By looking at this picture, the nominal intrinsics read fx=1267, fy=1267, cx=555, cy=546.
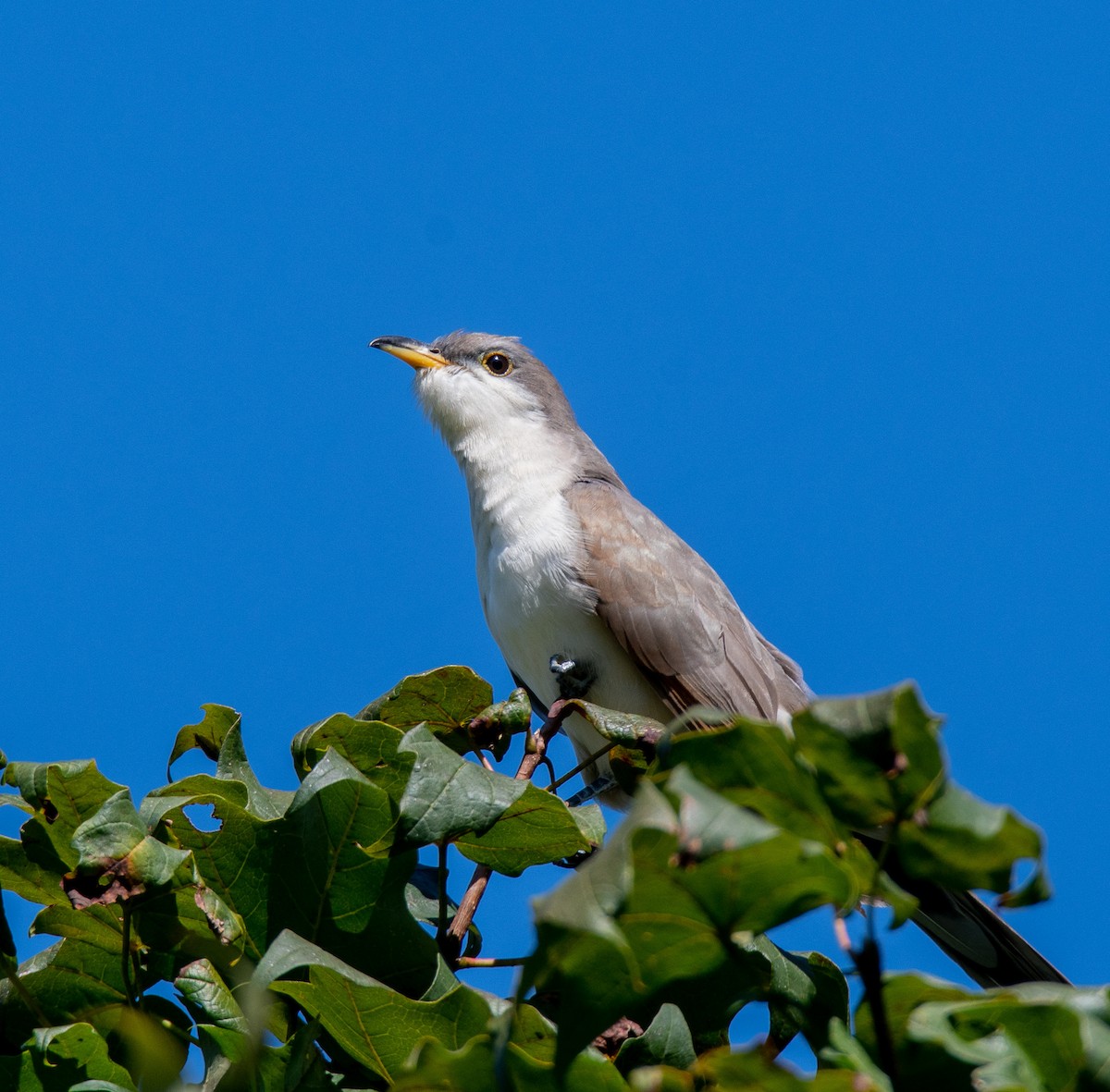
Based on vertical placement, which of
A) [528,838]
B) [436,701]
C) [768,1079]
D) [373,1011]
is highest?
[436,701]

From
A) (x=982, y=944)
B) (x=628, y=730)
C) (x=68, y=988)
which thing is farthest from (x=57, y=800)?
(x=982, y=944)

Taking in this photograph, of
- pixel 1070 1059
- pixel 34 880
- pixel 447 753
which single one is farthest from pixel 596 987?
pixel 34 880

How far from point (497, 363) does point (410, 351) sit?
50 cm

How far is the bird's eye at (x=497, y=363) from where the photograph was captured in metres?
7.23

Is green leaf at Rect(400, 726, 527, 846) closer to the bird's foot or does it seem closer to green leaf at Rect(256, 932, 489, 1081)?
green leaf at Rect(256, 932, 489, 1081)

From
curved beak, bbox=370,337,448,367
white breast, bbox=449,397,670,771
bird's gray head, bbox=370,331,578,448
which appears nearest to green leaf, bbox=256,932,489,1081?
white breast, bbox=449,397,670,771

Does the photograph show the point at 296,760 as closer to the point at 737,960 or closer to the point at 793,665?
the point at 737,960

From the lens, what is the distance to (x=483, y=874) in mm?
2561

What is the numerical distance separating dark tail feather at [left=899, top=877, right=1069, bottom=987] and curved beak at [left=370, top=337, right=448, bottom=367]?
4.00 m

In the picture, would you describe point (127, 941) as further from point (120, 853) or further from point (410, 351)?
point (410, 351)

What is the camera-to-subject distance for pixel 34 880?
7.64 feet

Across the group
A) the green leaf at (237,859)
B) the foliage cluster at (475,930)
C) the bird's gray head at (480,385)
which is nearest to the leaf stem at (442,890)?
the foliage cluster at (475,930)

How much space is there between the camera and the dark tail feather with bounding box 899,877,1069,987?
471 centimetres

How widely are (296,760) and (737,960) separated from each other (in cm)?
149
